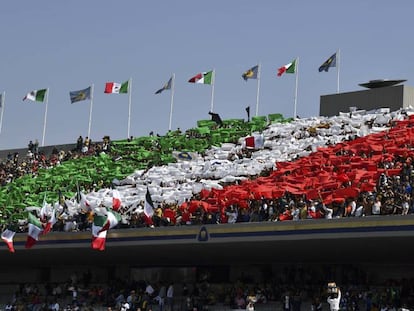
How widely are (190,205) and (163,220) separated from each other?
151 centimetres

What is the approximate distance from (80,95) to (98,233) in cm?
3347

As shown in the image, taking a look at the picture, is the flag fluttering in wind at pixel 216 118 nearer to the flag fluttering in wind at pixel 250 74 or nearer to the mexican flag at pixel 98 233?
the flag fluttering in wind at pixel 250 74

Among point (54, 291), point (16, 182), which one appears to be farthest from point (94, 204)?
point (16, 182)

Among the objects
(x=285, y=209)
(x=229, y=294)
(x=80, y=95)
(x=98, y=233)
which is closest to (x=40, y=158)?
(x=80, y=95)

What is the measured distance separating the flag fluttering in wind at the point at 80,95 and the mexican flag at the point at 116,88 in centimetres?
246

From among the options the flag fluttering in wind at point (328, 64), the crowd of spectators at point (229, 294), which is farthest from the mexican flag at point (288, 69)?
the crowd of spectators at point (229, 294)

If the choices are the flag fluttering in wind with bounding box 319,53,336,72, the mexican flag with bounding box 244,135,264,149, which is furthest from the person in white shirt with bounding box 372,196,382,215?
the flag fluttering in wind with bounding box 319,53,336,72

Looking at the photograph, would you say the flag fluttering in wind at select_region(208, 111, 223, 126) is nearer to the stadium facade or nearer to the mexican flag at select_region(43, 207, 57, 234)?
the stadium facade

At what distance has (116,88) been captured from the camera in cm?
7238

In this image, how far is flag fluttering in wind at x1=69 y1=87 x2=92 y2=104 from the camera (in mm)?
74125

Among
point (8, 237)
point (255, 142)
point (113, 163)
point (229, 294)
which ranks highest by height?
point (255, 142)

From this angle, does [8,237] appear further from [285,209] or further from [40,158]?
[40,158]

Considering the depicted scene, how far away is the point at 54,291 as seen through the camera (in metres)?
48.8

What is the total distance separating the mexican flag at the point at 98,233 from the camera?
136 ft
